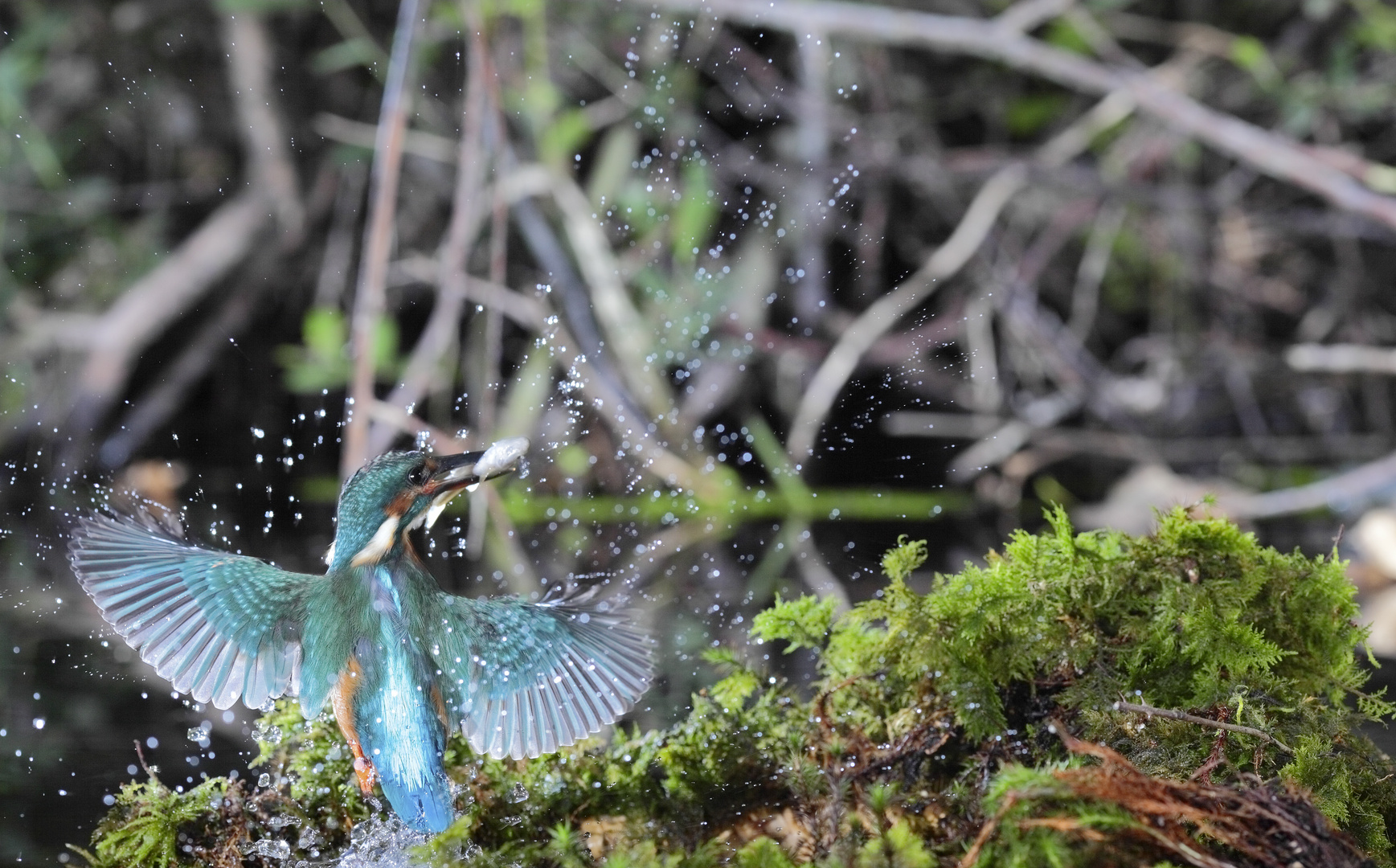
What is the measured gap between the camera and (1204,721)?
31.6 inches

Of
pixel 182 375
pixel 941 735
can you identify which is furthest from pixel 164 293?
pixel 941 735

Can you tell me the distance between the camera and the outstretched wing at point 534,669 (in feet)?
2.85

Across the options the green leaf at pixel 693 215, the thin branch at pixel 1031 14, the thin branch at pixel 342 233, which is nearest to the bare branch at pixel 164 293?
the thin branch at pixel 342 233

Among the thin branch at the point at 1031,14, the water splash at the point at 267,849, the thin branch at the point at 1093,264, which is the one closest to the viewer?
the water splash at the point at 267,849

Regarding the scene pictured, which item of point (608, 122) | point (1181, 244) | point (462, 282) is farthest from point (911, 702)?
point (1181, 244)

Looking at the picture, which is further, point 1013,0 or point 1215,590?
point 1013,0

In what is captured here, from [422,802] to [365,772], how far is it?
0.05m

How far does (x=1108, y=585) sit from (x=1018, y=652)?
0.10 metres

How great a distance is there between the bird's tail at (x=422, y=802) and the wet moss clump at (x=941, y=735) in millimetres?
18

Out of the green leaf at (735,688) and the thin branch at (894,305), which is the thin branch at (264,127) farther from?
the green leaf at (735,688)

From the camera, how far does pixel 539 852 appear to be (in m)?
0.85

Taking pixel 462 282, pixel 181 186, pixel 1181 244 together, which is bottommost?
pixel 462 282

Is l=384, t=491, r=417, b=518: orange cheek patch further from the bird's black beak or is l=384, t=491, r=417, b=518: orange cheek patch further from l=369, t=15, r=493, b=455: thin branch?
l=369, t=15, r=493, b=455: thin branch

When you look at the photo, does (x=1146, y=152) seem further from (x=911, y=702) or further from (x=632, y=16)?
(x=911, y=702)
